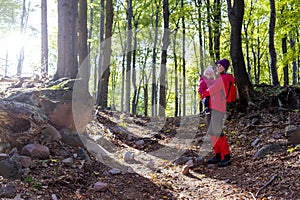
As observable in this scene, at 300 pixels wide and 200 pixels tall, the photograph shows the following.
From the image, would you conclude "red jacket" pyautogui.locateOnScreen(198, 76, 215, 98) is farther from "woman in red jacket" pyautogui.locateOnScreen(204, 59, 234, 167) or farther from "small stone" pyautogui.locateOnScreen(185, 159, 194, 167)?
"small stone" pyautogui.locateOnScreen(185, 159, 194, 167)

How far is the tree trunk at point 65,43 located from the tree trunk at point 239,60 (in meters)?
4.41

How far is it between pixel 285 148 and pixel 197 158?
157 cm

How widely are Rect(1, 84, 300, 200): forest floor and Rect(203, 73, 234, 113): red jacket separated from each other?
105cm

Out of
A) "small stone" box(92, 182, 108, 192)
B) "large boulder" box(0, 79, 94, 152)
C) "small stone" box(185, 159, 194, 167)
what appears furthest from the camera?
"small stone" box(185, 159, 194, 167)

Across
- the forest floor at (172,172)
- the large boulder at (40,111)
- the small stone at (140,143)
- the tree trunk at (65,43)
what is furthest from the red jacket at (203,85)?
the tree trunk at (65,43)

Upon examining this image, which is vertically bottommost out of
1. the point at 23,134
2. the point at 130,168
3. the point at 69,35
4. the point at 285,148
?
the point at 130,168

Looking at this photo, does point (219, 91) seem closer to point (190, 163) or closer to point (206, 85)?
point (206, 85)

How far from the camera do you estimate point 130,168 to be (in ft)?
16.1

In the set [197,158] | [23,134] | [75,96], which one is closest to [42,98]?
[75,96]

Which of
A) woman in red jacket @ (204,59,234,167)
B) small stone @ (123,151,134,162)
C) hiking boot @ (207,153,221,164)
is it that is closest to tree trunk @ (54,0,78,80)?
small stone @ (123,151,134,162)

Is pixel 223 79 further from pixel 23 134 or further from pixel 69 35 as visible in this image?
pixel 69 35

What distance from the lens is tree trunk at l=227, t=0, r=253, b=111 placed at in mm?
7918

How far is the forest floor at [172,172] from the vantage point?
3.52 meters

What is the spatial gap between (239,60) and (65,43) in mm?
4706
